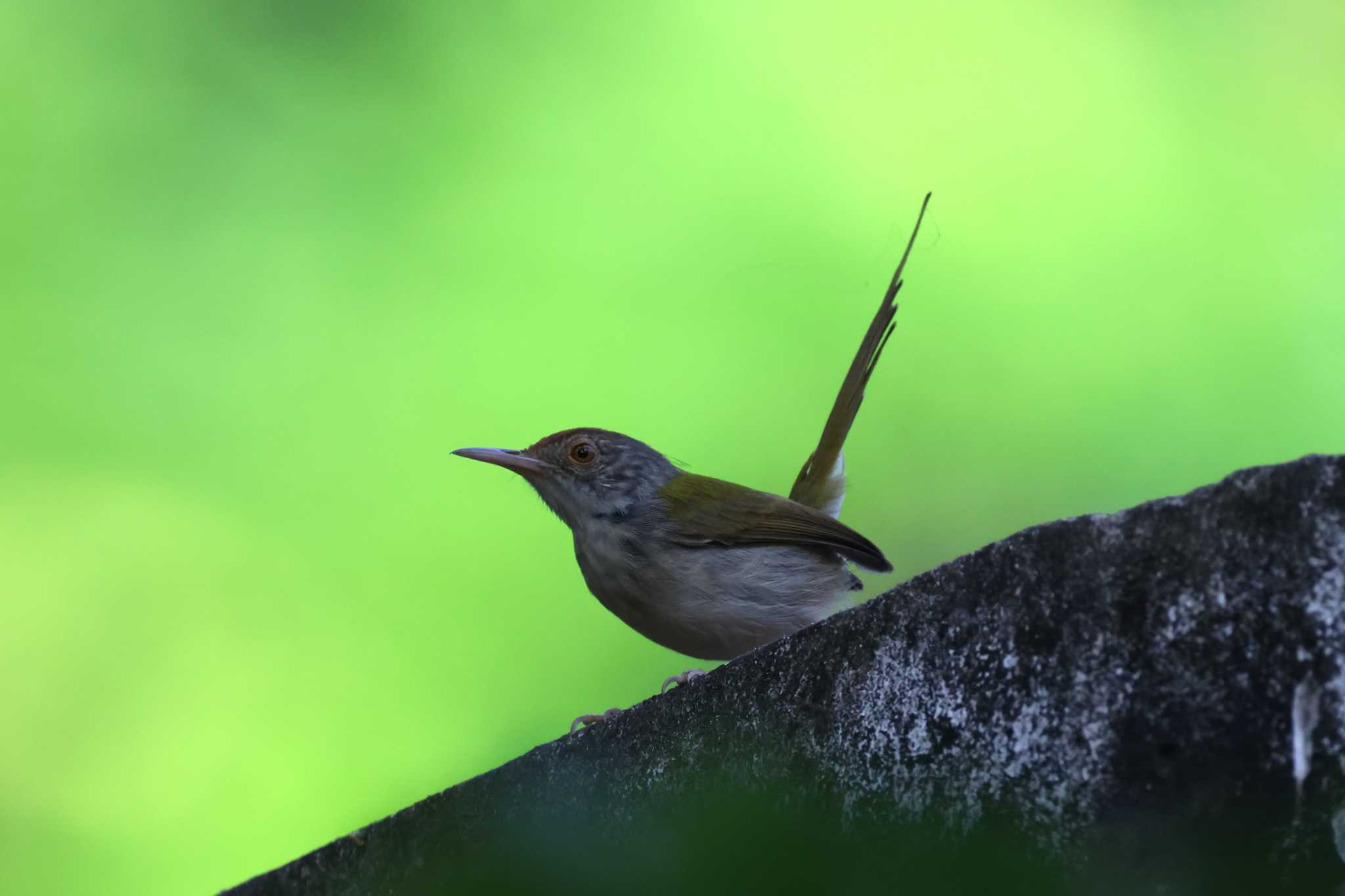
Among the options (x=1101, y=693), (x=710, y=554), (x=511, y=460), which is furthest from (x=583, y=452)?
(x=1101, y=693)

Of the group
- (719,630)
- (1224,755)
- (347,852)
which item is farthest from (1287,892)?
(719,630)

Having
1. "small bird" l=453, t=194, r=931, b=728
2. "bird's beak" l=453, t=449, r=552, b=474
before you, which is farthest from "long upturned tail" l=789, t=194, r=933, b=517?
"bird's beak" l=453, t=449, r=552, b=474

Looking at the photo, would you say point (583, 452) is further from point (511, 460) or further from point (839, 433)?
point (839, 433)

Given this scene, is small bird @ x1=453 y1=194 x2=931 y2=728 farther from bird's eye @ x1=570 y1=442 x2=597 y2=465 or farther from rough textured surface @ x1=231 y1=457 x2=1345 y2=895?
rough textured surface @ x1=231 y1=457 x2=1345 y2=895

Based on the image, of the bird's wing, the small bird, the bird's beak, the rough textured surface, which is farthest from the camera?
the bird's beak

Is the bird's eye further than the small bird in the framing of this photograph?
Yes

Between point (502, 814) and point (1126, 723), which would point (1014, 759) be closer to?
point (1126, 723)
